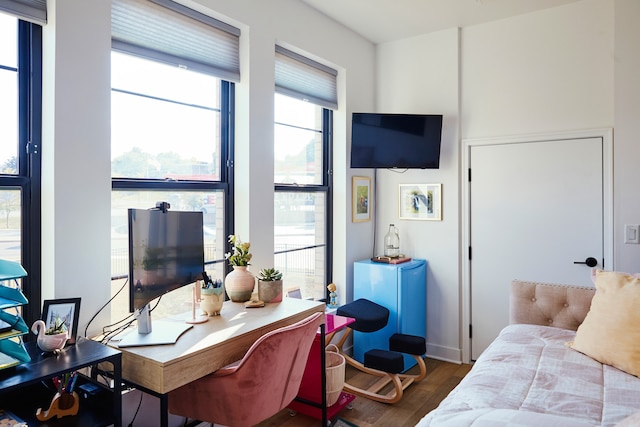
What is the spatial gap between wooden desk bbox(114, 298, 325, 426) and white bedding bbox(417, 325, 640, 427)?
0.88 m

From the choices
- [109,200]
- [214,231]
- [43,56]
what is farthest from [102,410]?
[43,56]

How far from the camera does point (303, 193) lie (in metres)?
3.68

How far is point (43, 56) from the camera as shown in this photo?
79.5 inches

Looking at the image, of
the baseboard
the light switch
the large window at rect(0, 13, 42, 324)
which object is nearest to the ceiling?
the light switch

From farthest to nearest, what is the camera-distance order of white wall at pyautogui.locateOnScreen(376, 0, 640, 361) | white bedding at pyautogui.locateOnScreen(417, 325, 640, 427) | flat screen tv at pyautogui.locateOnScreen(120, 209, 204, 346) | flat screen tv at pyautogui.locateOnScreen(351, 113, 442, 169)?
flat screen tv at pyautogui.locateOnScreen(351, 113, 442, 169)
white wall at pyautogui.locateOnScreen(376, 0, 640, 361)
flat screen tv at pyautogui.locateOnScreen(120, 209, 204, 346)
white bedding at pyautogui.locateOnScreen(417, 325, 640, 427)

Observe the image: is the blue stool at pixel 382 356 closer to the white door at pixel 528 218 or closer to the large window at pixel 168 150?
the white door at pixel 528 218

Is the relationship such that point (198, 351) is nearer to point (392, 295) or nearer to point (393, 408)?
point (393, 408)

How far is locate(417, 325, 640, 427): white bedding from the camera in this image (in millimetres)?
1473

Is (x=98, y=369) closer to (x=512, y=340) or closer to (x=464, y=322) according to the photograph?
(x=512, y=340)

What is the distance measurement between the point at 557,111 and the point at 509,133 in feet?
1.22

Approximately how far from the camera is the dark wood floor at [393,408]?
9.05 feet

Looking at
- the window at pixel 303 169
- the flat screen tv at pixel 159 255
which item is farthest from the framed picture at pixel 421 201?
the flat screen tv at pixel 159 255

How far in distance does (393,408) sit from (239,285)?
1352 mm

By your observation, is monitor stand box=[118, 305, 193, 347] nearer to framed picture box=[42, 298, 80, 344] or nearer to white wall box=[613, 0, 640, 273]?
framed picture box=[42, 298, 80, 344]
